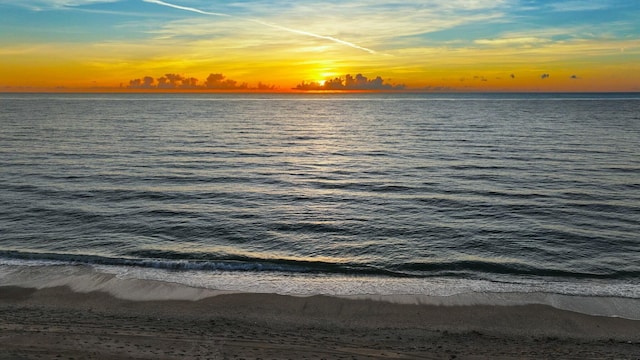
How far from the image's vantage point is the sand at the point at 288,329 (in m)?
10.9

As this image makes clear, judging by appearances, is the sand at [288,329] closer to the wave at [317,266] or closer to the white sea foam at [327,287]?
the white sea foam at [327,287]

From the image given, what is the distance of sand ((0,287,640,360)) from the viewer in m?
10.9

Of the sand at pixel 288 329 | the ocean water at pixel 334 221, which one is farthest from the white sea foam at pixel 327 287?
the sand at pixel 288 329

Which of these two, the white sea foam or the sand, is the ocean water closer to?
the white sea foam

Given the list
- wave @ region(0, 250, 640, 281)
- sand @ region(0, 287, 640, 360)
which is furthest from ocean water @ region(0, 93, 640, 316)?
sand @ region(0, 287, 640, 360)

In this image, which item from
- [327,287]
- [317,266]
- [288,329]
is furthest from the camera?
[317,266]

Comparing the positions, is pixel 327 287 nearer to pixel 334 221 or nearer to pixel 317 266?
pixel 317 266

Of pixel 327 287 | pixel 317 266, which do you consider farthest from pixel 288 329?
pixel 317 266

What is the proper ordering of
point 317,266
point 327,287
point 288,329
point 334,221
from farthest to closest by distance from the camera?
point 334,221, point 317,266, point 327,287, point 288,329

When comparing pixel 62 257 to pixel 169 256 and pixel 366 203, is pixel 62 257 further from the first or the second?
pixel 366 203

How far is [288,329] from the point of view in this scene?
41.0 feet

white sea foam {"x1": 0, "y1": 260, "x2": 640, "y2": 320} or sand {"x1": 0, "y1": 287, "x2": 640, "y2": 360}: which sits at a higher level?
sand {"x1": 0, "y1": 287, "x2": 640, "y2": 360}

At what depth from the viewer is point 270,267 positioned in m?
17.9

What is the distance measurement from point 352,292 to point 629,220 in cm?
1597
